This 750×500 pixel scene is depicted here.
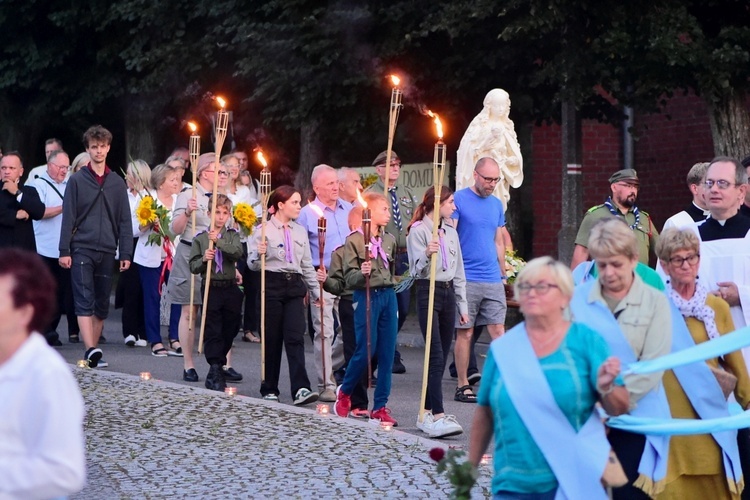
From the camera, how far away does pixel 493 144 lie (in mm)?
14844

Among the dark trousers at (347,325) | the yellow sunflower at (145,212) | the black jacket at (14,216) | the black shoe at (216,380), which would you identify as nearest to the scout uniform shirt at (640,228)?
the dark trousers at (347,325)

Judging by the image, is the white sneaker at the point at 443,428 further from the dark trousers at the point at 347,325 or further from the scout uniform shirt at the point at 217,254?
the scout uniform shirt at the point at 217,254

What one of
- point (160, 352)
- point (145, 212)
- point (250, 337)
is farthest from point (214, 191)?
point (250, 337)

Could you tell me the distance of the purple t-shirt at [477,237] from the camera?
38.7 feet

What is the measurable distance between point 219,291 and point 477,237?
85.6 inches

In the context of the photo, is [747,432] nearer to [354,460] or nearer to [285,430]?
[354,460]

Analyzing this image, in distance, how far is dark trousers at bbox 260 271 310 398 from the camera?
36.3ft

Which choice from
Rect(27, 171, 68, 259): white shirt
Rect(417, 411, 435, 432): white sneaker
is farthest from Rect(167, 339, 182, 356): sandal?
Rect(417, 411, 435, 432): white sneaker

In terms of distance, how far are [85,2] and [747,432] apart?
17543mm

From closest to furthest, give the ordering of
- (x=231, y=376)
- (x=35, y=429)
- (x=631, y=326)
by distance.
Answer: (x=35, y=429)
(x=631, y=326)
(x=231, y=376)

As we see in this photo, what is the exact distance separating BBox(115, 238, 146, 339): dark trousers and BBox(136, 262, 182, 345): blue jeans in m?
0.11

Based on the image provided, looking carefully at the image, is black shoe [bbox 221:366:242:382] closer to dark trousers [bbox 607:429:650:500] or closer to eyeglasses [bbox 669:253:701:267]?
eyeglasses [bbox 669:253:701:267]

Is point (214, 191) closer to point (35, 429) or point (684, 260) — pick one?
point (684, 260)

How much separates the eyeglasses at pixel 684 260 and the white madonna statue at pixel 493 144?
849 centimetres
